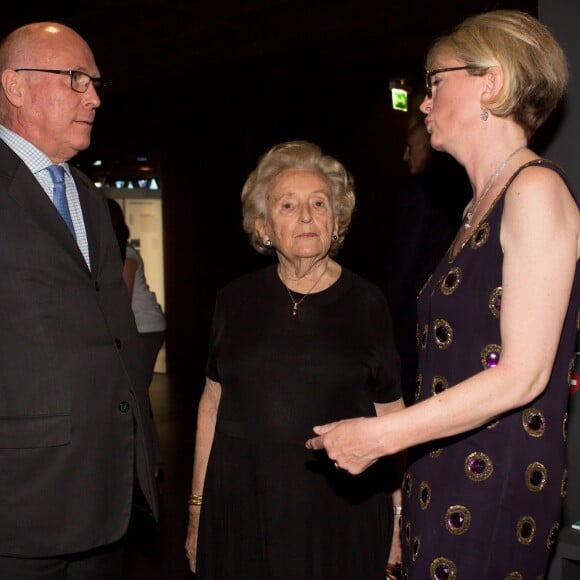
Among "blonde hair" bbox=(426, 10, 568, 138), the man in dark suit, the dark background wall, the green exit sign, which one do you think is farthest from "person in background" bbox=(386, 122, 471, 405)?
the green exit sign

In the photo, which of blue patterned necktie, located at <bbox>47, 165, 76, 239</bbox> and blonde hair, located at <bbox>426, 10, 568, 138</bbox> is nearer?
blonde hair, located at <bbox>426, 10, 568, 138</bbox>

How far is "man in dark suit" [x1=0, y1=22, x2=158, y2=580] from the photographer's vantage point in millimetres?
1917

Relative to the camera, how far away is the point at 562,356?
1573 millimetres

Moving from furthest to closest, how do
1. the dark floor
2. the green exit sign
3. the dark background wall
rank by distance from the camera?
the green exit sign → the dark floor → the dark background wall

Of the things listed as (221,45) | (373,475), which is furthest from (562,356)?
(221,45)

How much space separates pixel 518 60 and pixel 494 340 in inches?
23.4

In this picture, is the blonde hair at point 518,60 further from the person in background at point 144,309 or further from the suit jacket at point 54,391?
the person in background at point 144,309

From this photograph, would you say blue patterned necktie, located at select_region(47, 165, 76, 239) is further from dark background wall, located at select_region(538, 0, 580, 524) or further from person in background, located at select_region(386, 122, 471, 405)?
person in background, located at select_region(386, 122, 471, 405)

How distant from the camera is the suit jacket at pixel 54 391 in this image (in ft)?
6.26

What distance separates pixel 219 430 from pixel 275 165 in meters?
0.89

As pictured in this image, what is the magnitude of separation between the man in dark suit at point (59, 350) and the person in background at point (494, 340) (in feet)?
2.37

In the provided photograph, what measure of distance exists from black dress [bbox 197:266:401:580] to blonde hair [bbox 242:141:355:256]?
1.09 ft

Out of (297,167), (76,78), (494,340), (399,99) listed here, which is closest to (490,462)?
(494,340)

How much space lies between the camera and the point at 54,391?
194cm
